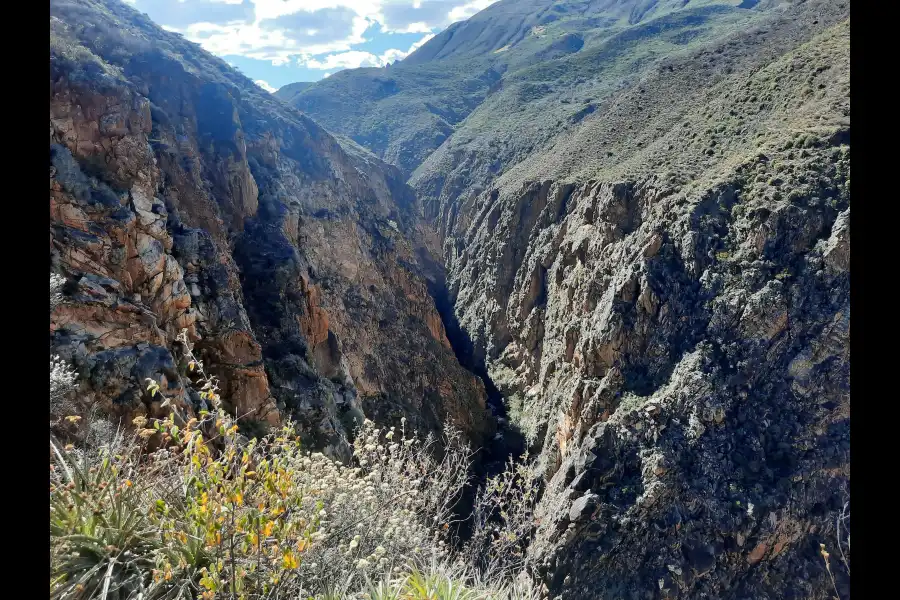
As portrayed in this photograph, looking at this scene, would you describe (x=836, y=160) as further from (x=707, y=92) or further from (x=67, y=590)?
(x=67, y=590)

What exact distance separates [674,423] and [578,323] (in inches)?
277

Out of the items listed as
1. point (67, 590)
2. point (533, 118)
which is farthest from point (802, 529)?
point (533, 118)

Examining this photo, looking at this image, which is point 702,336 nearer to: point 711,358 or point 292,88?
point 711,358

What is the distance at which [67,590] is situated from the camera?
2422 mm

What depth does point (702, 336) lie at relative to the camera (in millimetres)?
16641

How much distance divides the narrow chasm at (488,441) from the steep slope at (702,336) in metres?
0.72

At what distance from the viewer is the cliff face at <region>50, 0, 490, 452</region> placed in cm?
736

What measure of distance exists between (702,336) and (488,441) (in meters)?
10.5

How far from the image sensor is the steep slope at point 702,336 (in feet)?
44.7

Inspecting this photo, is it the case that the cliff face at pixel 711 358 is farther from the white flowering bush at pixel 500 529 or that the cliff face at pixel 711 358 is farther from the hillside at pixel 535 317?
the white flowering bush at pixel 500 529

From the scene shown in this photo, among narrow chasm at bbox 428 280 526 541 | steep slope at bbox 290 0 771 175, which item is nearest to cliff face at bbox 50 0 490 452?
narrow chasm at bbox 428 280 526 541

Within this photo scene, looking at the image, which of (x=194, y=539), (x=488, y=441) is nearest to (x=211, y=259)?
(x=194, y=539)

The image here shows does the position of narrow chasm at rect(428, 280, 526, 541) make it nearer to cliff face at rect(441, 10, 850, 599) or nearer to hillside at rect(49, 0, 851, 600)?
hillside at rect(49, 0, 851, 600)

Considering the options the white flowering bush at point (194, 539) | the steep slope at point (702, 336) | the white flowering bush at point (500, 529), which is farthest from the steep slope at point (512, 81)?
the white flowering bush at point (194, 539)
